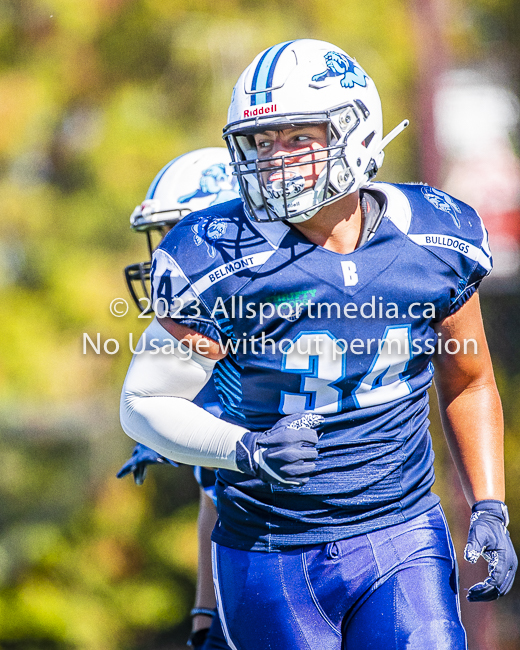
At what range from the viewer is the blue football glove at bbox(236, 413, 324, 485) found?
1662 mm

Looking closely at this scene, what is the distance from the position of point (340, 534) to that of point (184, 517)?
14.2ft

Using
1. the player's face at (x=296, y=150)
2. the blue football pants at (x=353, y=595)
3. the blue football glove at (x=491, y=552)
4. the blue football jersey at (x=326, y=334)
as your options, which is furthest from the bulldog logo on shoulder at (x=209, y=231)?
the blue football glove at (x=491, y=552)

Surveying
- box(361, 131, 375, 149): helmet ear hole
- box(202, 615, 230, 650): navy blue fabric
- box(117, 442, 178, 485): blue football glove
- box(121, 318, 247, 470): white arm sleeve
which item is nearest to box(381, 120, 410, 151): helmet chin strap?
box(361, 131, 375, 149): helmet ear hole

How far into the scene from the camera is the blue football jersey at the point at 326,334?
5.75 feet

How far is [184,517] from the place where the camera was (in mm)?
5930

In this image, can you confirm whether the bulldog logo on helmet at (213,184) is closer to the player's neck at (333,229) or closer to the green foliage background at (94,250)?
the player's neck at (333,229)

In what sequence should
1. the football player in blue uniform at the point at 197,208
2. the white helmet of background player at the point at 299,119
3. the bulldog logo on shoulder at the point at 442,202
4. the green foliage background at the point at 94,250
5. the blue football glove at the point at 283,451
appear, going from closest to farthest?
1. the blue football glove at the point at 283,451
2. the white helmet of background player at the point at 299,119
3. the bulldog logo on shoulder at the point at 442,202
4. the football player in blue uniform at the point at 197,208
5. the green foliage background at the point at 94,250

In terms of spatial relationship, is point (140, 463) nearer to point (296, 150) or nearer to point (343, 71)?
point (296, 150)

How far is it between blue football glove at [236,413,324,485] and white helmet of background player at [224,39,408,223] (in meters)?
0.44

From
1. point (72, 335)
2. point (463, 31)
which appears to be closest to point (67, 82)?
point (72, 335)

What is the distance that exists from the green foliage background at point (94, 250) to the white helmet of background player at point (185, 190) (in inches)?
123

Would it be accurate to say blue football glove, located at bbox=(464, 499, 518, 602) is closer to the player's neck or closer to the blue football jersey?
the blue football jersey

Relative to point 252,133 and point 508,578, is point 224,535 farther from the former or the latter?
point 252,133

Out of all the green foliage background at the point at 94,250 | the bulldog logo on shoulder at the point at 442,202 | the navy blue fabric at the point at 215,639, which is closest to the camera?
the bulldog logo on shoulder at the point at 442,202
